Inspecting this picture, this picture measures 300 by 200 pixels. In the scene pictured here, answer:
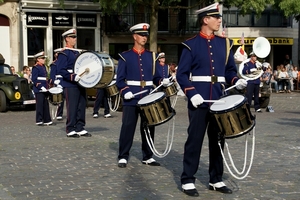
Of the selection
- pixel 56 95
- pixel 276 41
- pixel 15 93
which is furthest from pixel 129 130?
pixel 276 41

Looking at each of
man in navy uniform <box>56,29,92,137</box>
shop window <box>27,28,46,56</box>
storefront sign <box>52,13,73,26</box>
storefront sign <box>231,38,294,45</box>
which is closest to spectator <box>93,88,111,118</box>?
man in navy uniform <box>56,29,92,137</box>

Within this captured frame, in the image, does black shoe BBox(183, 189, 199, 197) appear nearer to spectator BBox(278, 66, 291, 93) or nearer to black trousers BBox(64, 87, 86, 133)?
black trousers BBox(64, 87, 86, 133)

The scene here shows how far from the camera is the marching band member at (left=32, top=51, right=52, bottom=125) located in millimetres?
16250

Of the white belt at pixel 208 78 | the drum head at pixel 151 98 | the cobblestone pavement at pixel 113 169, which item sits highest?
the white belt at pixel 208 78

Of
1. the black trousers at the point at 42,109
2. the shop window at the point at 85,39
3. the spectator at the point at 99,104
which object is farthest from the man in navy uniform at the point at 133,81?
the shop window at the point at 85,39

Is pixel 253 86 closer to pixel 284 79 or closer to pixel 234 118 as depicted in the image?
pixel 234 118

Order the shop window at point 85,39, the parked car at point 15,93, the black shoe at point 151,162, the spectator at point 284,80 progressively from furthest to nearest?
the shop window at point 85,39 → the spectator at point 284,80 → the parked car at point 15,93 → the black shoe at point 151,162

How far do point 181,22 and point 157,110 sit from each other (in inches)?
1266

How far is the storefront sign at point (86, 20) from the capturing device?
3674cm

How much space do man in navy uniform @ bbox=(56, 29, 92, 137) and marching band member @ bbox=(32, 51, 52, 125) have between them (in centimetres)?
348

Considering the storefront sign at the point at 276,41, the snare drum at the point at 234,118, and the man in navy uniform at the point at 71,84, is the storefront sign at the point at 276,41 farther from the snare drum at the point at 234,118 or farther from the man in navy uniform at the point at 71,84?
the snare drum at the point at 234,118

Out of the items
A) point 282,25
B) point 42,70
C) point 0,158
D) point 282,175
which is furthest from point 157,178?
point 282,25

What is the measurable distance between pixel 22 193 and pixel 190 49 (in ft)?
8.35

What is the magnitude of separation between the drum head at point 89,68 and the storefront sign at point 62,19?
78.7ft
